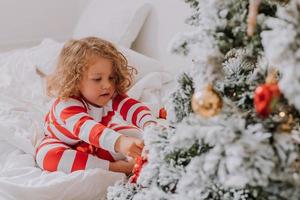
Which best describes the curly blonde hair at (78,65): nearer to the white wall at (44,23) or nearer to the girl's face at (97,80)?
the girl's face at (97,80)

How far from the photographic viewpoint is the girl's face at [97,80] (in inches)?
57.5

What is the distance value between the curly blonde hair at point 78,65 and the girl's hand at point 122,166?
0.24 meters

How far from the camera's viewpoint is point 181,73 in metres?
0.99

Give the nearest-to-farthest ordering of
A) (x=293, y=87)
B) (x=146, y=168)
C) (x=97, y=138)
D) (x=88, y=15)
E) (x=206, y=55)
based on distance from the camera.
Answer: (x=293, y=87) → (x=206, y=55) → (x=146, y=168) → (x=97, y=138) → (x=88, y=15)

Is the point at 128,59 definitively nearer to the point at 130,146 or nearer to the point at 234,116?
the point at 130,146

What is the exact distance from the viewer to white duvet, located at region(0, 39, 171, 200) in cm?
133

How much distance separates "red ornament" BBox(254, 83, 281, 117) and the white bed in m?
0.32

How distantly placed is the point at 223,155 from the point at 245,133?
1.9 inches

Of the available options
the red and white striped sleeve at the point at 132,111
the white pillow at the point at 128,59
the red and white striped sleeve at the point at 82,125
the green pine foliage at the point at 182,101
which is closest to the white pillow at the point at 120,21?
the white pillow at the point at 128,59

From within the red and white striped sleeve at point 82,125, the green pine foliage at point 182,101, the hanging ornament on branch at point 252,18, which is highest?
the hanging ornament on branch at point 252,18

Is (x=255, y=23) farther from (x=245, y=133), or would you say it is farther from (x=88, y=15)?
(x=88, y=15)

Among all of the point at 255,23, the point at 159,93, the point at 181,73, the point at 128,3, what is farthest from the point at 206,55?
the point at 128,3

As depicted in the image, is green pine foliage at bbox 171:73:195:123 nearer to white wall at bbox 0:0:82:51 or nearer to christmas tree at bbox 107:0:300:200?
christmas tree at bbox 107:0:300:200

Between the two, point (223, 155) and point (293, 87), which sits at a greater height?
point (293, 87)
